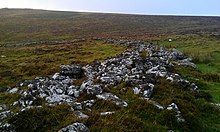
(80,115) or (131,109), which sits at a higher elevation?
(80,115)

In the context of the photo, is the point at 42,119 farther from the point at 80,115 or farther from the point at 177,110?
the point at 177,110

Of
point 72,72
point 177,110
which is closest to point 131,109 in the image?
point 177,110

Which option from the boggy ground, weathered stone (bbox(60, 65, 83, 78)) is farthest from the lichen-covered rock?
weathered stone (bbox(60, 65, 83, 78))

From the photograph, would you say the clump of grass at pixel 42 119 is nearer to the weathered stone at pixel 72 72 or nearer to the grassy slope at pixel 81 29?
the weathered stone at pixel 72 72

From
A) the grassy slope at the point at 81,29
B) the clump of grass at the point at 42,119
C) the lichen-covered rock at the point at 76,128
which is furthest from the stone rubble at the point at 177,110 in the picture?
the grassy slope at the point at 81,29

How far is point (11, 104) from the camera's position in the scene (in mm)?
16844

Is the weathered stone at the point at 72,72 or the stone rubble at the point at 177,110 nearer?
the stone rubble at the point at 177,110

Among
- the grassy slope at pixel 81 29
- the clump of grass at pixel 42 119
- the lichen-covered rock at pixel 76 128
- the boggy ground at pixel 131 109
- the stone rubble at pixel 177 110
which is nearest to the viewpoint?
the lichen-covered rock at pixel 76 128

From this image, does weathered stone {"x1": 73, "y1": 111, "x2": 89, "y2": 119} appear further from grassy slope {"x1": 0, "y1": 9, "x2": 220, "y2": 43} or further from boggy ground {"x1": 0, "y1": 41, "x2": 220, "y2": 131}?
grassy slope {"x1": 0, "y1": 9, "x2": 220, "y2": 43}

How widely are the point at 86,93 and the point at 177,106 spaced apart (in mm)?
4650

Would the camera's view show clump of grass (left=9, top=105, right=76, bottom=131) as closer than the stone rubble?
Yes

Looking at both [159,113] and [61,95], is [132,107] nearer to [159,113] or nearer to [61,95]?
[159,113]

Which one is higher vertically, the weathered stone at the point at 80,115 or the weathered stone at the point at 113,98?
the weathered stone at the point at 80,115

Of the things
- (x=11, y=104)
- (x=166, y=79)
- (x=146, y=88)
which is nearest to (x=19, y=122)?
(x=11, y=104)
